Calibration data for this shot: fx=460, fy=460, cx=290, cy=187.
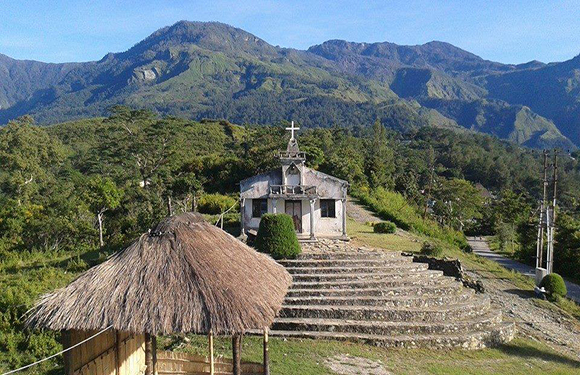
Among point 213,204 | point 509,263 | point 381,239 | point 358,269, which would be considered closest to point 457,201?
point 509,263

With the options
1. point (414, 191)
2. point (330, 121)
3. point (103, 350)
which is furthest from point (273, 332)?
point (330, 121)

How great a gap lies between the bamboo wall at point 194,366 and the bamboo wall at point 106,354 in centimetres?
61

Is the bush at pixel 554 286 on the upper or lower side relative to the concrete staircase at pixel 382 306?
lower

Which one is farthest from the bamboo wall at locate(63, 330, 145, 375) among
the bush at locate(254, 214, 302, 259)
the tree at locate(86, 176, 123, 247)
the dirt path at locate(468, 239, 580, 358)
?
the tree at locate(86, 176, 123, 247)

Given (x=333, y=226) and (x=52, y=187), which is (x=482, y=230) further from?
(x=52, y=187)

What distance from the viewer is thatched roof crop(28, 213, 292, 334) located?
8.09m

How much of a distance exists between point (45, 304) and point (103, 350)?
1.57 meters

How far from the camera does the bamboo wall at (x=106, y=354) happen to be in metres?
8.52

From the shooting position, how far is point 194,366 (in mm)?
10352

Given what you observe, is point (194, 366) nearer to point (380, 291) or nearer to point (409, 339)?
point (409, 339)

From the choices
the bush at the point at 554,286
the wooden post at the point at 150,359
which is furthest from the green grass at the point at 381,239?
the wooden post at the point at 150,359

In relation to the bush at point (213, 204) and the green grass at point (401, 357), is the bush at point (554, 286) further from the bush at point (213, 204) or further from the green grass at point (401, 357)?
the bush at point (213, 204)

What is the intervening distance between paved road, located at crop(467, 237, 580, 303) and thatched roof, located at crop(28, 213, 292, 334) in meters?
22.2

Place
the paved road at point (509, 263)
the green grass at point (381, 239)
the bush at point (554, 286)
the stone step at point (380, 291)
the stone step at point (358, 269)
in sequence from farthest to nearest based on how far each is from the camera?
1. the paved road at point (509, 263)
2. the green grass at point (381, 239)
3. the bush at point (554, 286)
4. the stone step at point (358, 269)
5. the stone step at point (380, 291)
